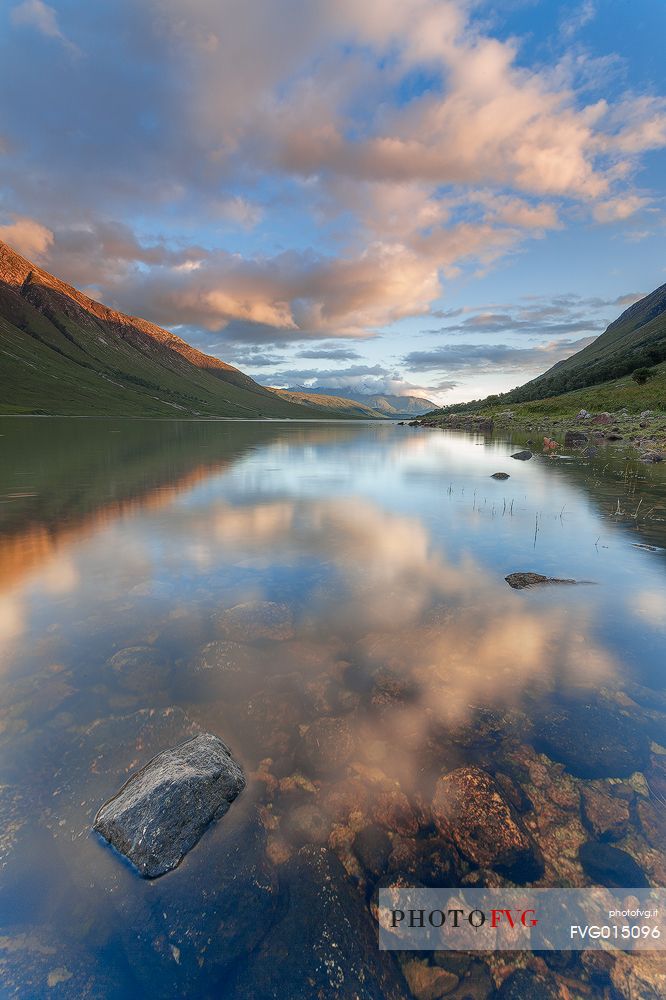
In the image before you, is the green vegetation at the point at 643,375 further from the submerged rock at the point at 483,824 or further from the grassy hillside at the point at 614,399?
the submerged rock at the point at 483,824

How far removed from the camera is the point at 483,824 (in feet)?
20.0

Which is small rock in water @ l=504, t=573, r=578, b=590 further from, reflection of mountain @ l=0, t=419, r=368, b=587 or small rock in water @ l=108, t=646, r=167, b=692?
reflection of mountain @ l=0, t=419, r=368, b=587

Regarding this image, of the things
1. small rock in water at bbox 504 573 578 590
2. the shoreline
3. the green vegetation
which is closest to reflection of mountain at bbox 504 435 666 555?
the shoreline

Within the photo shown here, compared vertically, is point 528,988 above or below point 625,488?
below

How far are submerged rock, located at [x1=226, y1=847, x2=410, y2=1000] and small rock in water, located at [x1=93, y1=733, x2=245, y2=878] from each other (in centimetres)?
146

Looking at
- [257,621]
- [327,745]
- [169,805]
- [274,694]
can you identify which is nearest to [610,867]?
[327,745]

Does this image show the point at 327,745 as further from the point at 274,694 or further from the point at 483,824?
the point at 483,824

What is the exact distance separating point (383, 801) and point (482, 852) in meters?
1.49

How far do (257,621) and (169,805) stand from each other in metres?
5.62

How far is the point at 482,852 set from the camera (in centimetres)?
582

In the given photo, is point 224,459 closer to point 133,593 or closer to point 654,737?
point 133,593

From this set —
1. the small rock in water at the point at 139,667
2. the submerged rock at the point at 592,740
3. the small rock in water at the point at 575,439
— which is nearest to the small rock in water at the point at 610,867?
the submerged rock at the point at 592,740

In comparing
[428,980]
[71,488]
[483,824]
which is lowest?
[428,980]

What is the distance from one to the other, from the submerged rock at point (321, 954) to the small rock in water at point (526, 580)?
1070 cm
